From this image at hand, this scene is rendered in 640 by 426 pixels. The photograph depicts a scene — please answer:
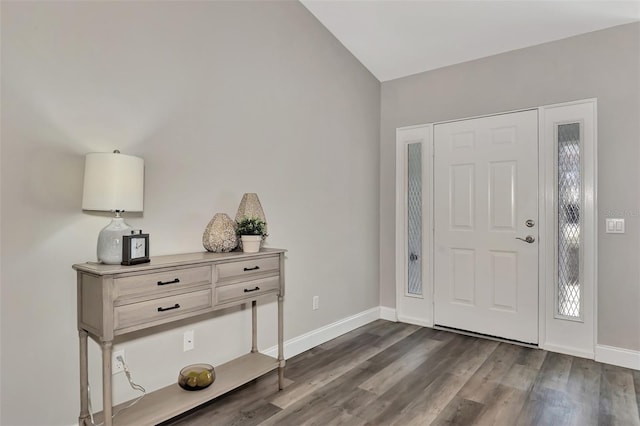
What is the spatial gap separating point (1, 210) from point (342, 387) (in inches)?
83.4

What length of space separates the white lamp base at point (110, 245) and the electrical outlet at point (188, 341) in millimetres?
757

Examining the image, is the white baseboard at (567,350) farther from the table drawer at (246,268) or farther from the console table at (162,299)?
the table drawer at (246,268)

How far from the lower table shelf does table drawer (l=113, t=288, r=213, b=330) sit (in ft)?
1.58

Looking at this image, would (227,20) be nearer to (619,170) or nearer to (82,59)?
(82,59)

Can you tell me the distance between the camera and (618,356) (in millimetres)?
2863

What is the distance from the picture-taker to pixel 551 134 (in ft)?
10.3

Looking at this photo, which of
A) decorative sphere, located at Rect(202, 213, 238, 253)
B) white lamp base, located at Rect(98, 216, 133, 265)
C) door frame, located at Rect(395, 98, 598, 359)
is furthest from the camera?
door frame, located at Rect(395, 98, 598, 359)

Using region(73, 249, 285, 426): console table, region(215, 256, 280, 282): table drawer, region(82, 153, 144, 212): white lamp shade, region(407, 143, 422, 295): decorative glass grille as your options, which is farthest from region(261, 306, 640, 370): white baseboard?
region(82, 153, 144, 212): white lamp shade

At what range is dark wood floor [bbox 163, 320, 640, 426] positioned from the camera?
7.07ft

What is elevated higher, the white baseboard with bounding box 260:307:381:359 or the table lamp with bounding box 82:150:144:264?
the table lamp with bounding box 82:150:144:264

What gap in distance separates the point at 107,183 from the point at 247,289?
0.96m

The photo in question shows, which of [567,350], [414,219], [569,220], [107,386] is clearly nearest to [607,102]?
[569,220]

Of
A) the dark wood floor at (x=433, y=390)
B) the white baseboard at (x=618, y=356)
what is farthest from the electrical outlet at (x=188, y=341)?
the white baseboard at (x=618, y=356)

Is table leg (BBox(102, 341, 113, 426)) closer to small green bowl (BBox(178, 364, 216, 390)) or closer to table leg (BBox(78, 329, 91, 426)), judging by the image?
table leg (BBox(78, 329, 91, 426))
